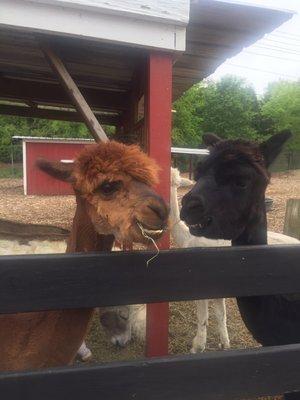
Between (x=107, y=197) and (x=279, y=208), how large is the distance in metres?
14.6

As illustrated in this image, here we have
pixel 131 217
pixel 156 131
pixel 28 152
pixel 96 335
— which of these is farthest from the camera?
pixel 28 152

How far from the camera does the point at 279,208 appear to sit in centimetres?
1577

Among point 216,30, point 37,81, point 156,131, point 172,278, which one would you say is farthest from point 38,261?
point 37,81

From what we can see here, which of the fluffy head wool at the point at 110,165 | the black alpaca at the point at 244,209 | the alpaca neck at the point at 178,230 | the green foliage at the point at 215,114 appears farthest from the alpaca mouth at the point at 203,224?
the green foliage at the point at 215,114

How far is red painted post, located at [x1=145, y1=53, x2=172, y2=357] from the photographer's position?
3377mm

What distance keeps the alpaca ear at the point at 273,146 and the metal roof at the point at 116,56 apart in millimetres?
1053

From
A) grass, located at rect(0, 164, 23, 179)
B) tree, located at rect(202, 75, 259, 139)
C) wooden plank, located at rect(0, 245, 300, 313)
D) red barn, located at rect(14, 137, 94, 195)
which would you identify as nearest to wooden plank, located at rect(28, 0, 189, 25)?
wooden plank, located at rect(0, 245, 300, 313)

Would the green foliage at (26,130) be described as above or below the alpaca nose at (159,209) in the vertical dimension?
above

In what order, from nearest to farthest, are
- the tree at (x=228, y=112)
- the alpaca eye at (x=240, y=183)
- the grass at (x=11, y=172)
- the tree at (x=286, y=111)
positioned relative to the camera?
the alpaca eye at (x=240, y=183)
the grass at (x=11, y=172)
the tree at (x=228, y=112)
the tree at (x=286, y=111)

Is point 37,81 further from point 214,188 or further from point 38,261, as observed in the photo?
point 38,261

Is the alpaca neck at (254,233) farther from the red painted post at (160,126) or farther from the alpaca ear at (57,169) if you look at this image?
the alpaca ear at (57,169)

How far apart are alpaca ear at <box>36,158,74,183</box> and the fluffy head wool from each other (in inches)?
2.0

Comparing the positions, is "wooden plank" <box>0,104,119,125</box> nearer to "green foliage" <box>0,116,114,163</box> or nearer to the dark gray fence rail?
A: the dark gray fence rail

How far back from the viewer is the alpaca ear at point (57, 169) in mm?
2281
